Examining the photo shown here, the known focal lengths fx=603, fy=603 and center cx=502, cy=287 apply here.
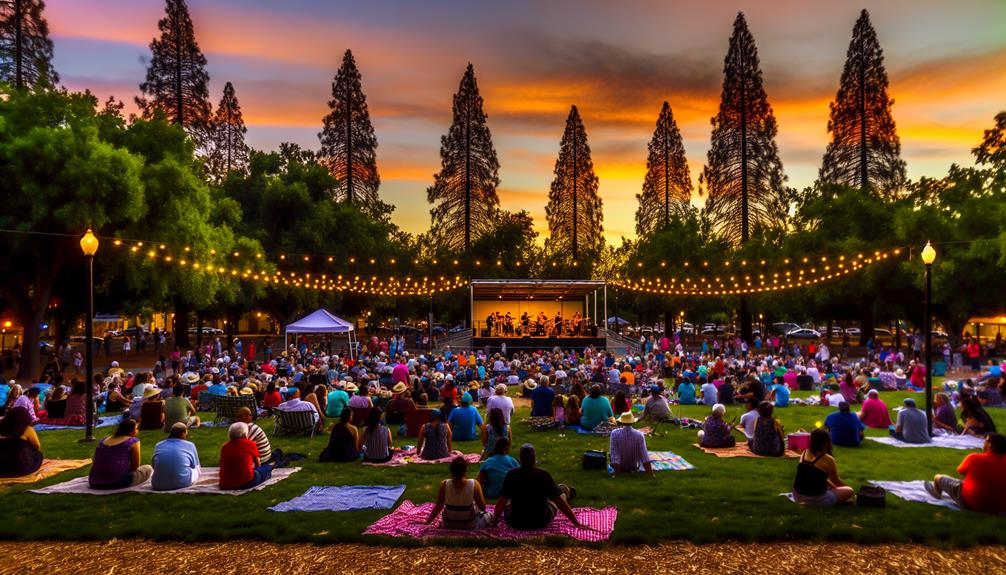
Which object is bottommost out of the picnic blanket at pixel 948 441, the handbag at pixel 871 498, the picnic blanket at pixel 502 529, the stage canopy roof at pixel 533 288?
the picnic blanket at pixel 948 441

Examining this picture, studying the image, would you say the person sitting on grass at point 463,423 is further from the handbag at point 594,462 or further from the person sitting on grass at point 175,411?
the person sitting on grass at point 175,411

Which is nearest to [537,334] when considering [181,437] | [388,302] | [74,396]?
[388,302]

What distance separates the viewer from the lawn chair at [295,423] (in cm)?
1120

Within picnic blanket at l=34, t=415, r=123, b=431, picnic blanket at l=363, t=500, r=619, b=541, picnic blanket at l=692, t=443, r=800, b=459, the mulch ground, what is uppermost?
picnic blanket at l=363, t=500, r=619, b=541

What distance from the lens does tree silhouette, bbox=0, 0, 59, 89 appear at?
26.8 metres

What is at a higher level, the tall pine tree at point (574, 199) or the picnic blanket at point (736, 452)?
the tall pine tree at point (574, 199)

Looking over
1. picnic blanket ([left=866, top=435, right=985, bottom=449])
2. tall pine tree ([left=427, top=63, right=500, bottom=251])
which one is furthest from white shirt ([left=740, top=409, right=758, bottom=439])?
tall pine tree ([left=427, top=63, right=500, bottom=251])

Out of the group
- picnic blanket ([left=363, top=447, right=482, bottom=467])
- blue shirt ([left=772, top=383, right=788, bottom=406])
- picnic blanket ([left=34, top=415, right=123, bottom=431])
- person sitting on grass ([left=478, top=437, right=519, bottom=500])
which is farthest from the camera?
blue shirt ([left=772, top=383, right=788, bottom=406])

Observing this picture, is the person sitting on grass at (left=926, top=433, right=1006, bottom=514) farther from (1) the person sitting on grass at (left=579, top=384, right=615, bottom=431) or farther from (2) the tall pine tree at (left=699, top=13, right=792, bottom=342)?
(2) the tall pine tree at (left=699, top=13, right=792, bottom=342)

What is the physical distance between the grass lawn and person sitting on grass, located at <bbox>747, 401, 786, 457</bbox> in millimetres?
318

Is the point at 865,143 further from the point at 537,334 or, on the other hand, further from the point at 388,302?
the point at 388,302

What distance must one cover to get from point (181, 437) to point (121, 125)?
24.2 m

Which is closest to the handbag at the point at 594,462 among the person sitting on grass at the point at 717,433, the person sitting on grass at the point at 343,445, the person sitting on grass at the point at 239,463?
the person sitting on grass at the point at 717,433

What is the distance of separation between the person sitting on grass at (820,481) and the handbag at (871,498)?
0.09m
